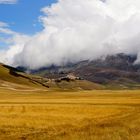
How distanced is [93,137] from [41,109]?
33618 mm

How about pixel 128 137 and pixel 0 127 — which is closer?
pixel 128 137

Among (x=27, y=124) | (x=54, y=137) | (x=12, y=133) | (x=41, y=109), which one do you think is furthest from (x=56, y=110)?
(x=54, y=137)

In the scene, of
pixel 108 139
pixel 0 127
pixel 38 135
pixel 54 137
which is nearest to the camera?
pixel 108 139

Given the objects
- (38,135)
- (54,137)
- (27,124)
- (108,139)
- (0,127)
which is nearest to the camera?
(108,139)

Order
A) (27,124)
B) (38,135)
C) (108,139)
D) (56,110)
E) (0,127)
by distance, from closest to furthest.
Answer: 1. (108,139)
2. (38,135)
3. (0,127)
4. (27,124)
5. (56,110)

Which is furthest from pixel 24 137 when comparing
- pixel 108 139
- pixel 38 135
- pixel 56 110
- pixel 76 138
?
pixel 56 110

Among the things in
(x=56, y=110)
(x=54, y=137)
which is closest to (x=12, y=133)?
(x=54, y=137)

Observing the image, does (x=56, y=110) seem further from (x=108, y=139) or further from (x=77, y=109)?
(x=108, y=139)

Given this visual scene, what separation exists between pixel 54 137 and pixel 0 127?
1024 cm

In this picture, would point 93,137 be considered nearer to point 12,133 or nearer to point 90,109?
point 12,133

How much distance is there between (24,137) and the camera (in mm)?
31750

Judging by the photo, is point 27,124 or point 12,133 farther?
point 27,124

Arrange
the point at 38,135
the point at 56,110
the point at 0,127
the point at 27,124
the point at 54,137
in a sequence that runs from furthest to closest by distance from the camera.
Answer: the point at 56,110, the point at 27,124, the point at 0,127, the point at 38,135, the point at 54,137

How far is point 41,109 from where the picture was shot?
62.2 metres
